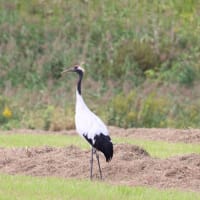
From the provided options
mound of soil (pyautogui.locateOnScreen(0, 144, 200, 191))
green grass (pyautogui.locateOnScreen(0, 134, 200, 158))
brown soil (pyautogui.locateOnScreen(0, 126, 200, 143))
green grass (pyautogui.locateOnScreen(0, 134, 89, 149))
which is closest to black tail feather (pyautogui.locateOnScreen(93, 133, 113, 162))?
mound of soil (pyautogui.locateOnScreen(0, 144, 200, 191))

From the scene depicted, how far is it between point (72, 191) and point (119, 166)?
2402mm

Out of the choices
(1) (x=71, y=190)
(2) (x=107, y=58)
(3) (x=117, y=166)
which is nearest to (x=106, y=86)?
(2) (x=107, y=58)

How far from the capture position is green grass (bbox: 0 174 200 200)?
39.9 feet

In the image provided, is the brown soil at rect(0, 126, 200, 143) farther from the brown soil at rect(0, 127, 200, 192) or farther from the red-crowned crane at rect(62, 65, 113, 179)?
the red-crowned crane at rect(62, 65, 113, 179)

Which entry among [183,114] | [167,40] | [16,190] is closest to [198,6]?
[167,40]

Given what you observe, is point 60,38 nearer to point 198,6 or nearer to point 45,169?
point 198,6

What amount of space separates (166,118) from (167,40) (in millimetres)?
6319

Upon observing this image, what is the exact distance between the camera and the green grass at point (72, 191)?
12.2 meters

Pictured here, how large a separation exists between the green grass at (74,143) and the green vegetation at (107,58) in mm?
3131

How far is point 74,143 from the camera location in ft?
64.9

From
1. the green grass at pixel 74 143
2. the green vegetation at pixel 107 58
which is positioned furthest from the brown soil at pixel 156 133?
the green vegetation at pixel 107 58

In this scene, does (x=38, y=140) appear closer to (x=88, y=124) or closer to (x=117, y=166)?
(x=117, y=166)

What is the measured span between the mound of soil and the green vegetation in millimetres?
7863

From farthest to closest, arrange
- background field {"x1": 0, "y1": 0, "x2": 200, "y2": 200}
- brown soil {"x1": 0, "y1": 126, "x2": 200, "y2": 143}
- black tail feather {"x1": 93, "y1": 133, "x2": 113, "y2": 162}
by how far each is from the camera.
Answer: brown soil {"x1": 0, "y1": 126, "x2": 200, "y2": 143} < background field {"x1": 0, "y1": 0, "x2": 200, "y2": 200} < black tail feather {"x1": 93, "y1": 133, "x2": 113, "y2": 162}
